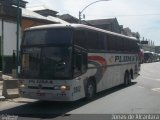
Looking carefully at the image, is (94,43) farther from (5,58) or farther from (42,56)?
(5,58)

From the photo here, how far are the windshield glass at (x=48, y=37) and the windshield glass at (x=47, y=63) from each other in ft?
0.95

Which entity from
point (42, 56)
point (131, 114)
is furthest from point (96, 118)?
point (42, 56)

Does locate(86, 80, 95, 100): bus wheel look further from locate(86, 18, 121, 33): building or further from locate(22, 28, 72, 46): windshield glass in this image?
locate(86, 18, 121, 33): building

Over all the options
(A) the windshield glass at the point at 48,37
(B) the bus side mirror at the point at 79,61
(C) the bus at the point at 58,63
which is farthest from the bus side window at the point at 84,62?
(A) the windshield glass at the point at 48,37

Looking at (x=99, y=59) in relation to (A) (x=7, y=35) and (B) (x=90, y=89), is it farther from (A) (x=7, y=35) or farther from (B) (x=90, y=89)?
(A) (x=7, y=35)

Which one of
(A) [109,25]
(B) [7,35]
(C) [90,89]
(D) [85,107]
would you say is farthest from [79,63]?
(A) [109,25]

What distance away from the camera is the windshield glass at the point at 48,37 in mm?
14320

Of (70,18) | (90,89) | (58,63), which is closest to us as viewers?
(58,63)

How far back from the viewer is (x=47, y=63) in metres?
14.1

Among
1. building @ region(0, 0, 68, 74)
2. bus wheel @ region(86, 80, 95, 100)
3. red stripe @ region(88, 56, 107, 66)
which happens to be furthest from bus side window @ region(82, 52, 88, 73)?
building @ region(0, 0, 68, 74)

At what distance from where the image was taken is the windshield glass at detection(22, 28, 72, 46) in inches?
564

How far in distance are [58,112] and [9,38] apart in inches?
→ 848

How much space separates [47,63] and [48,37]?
1102mm

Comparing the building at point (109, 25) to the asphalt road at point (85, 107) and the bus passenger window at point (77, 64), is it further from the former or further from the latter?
→ the bus passenger window at point (77, 64)
